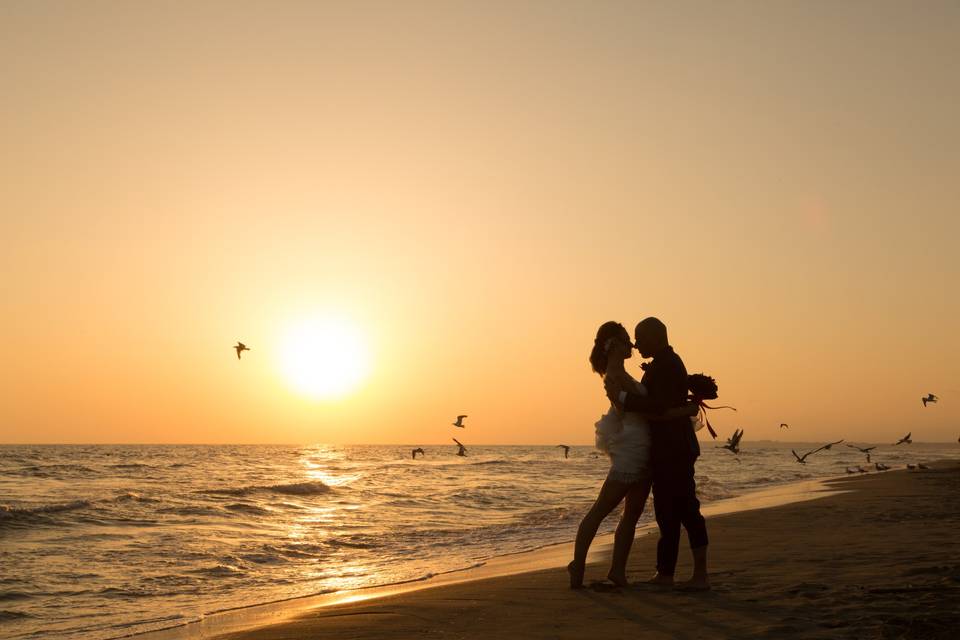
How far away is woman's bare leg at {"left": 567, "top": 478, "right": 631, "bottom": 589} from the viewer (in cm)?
683

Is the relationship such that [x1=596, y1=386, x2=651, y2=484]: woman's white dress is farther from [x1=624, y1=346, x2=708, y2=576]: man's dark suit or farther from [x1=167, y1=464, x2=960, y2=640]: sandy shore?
[x1=167, y1=464, x2=960, y2=640]: sandy shore

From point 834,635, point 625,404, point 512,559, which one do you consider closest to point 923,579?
point 834,635

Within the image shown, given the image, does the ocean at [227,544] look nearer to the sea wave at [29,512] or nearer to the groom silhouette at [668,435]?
the sea wave at [29,512]

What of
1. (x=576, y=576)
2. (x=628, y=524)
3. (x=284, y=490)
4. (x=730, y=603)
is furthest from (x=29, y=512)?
(x=730, y=603)

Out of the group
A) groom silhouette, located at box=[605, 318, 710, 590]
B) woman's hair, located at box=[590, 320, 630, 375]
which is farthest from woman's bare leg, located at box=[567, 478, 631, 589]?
woman's hair, located at box=[590, 320, 630, 375]

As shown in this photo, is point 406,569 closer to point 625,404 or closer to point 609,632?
point 625,404

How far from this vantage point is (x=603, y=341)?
268 inches

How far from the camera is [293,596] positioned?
30.0 feet

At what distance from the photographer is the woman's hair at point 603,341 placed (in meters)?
6.77

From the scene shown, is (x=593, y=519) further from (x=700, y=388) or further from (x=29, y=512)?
(x=29, y=512)

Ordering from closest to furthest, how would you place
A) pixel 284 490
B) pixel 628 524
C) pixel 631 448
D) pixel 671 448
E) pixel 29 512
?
pixel 671 448
pixel 631 448
pixel 628 524
pixel 29 512
pixel 284 490

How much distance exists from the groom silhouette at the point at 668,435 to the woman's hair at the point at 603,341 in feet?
0.57

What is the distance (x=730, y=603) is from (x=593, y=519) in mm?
1384

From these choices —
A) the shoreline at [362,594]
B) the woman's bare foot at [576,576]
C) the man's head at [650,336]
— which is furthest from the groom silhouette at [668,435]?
the shoreline at [362,594]
